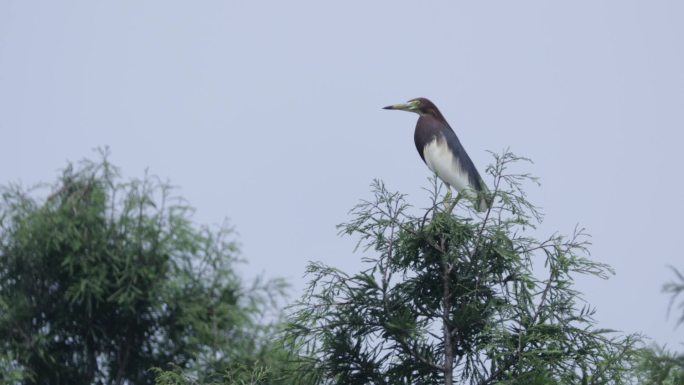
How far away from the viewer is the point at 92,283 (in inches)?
1114

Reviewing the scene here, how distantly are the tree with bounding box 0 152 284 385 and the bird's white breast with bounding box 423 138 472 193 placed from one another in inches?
445

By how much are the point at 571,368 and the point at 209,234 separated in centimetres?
1943

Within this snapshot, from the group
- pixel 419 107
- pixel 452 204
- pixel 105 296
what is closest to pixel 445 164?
pixel 419 107

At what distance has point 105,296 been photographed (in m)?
29.0

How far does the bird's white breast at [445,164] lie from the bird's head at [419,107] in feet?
2.07

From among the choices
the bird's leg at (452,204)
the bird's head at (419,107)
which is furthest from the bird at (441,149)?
the bird's leg at (452,204)

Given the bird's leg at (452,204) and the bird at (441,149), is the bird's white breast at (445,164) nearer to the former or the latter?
the bird at (441,149)

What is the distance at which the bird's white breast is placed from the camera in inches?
671

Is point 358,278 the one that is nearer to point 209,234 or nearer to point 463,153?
point 463,153

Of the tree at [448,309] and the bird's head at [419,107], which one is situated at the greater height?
the bird's head at [419,107]

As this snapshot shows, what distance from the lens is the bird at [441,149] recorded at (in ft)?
56.0

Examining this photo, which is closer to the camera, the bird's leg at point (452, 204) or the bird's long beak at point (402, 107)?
the bird's leg at point (452, 204)

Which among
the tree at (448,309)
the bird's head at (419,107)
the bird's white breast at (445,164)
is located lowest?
the tree at (448,309)

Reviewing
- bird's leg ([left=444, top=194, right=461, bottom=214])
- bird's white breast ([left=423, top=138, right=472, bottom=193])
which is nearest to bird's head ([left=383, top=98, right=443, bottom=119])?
bird's white breast ([left=423, top=138, right=472, bottom=193])
